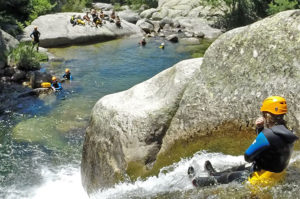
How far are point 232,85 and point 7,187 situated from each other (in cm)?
783

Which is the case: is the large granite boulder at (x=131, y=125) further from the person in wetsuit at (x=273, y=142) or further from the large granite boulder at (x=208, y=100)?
the person in wetsuit at (x=273, y=142)

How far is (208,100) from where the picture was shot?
23.9ft

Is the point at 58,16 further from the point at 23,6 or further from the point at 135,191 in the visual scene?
the point at 135,191

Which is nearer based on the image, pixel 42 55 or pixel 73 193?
pixel 73 193

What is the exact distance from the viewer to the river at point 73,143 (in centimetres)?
664

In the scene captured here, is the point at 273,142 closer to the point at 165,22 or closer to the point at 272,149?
the point at 272,149

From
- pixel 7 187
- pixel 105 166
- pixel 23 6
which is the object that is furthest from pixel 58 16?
pixel 105 166

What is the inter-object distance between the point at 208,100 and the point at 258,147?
7.98ft

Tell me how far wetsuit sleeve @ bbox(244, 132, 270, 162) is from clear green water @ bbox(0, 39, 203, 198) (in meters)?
7.75

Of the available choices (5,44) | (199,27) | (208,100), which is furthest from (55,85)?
(199,27)

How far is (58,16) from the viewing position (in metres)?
32.1

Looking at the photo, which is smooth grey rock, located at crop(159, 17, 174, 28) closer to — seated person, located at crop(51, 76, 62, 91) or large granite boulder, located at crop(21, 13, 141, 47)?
large granite boulder, located at crop(21, 13, 141, 47)

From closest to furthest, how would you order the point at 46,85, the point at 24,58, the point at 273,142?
the point at 273,142
the point at 46,85
the point at 24,58

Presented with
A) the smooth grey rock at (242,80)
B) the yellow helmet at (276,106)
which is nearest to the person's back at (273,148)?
the yellow helmet at (276,106)
